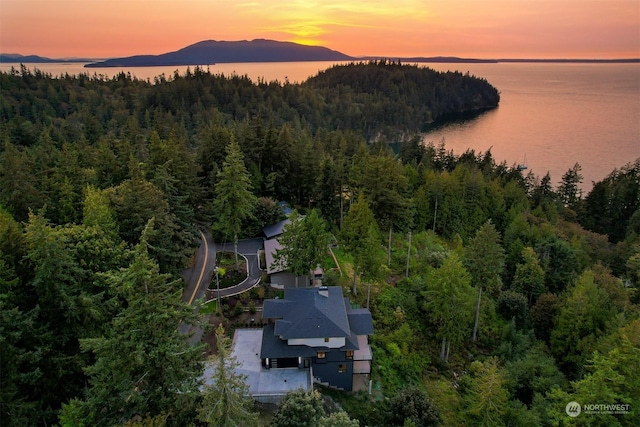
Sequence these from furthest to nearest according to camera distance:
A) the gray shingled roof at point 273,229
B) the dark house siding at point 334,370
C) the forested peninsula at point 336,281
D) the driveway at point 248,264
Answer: the gray shingled roof at point 273,229, the driveway at point 248,264, the dark house siding at point 334,370, the forested peninsula at point 336,281

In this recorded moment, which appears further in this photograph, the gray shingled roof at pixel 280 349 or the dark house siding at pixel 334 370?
the dark house siding at pixel 334 370

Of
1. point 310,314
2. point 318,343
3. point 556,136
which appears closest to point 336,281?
point 310,314

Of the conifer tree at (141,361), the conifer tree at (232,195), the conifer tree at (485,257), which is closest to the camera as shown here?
the conifer tree at (141,361)

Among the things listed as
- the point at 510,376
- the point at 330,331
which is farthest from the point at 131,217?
the point at 510,376

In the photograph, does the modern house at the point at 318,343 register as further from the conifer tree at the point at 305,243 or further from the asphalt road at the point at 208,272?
the asphalt road at the point at 208,272

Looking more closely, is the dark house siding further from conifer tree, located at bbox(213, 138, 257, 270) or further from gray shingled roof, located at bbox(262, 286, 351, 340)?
conifer tree, located at bbox(213, 138, 257, 270)

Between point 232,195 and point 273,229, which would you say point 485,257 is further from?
point 232,195

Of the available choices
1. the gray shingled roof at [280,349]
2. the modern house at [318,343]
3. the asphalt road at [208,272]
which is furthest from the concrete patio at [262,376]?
the asphalt road at [208,272]

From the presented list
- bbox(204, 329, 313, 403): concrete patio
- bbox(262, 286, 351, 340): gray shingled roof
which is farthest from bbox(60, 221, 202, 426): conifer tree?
bbox(262, 286, 351, 340): gray shingled roof
